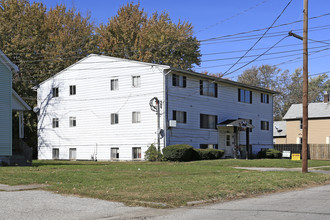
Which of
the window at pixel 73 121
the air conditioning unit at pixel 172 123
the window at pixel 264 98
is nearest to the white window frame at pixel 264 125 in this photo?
the window at pixel 264 98

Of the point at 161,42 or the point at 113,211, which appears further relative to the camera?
the point at 161,42

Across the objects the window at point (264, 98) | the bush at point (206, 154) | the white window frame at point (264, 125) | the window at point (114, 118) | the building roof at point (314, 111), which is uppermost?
the window at point (264, 98)

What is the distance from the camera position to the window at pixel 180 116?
35938 millimetres

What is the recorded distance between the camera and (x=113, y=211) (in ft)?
33.6

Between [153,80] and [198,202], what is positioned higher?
[153,80]

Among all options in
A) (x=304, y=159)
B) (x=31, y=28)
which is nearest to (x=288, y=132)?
(x=31, y=28)

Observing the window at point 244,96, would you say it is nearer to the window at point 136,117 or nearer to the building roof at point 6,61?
the window at point 136,117

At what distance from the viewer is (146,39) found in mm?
53125

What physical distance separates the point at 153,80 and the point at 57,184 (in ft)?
70.8

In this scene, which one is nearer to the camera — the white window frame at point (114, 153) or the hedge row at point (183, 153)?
the hedge row at point (183, 153)

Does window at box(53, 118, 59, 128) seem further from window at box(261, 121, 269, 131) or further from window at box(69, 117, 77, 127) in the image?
window at box(261, 121, 269, 131)

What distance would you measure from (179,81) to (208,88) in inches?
158

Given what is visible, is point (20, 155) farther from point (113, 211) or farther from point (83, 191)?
point (113, 211)

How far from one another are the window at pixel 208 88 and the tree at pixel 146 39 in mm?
11989
